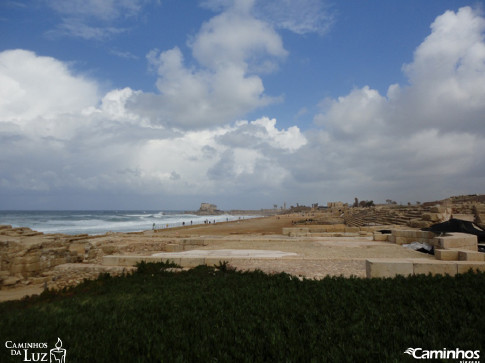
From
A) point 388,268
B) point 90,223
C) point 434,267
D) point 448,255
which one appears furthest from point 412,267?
point 90,223

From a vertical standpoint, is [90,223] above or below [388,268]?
below

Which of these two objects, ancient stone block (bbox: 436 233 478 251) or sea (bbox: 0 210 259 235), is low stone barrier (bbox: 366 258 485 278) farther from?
sea (bbox: 0 210 259 235)

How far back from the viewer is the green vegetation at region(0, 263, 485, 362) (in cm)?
339

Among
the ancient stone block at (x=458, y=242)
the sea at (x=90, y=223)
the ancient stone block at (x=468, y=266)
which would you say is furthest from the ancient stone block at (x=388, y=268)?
the sea at (x=90, y=223)

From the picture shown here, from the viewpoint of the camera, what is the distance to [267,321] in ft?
13.8

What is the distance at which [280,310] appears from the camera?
4.69m

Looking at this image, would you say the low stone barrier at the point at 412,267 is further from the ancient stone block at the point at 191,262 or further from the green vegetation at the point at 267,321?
the ancient stone block at the point at 191,262

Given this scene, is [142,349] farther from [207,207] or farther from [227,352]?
[207,207]

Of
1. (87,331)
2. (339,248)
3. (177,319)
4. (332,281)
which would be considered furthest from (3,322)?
(339,248)

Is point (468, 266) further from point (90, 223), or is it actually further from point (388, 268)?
point (90, 223)

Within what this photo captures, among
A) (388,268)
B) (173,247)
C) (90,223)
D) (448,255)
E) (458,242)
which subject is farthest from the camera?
(90,223)

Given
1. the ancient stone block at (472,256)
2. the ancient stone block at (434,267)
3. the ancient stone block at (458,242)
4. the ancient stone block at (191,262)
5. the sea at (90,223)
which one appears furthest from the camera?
the sea at (90,223)

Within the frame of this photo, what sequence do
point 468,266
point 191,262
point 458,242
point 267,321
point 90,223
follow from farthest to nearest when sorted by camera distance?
point 90,223, point 458,242, point 191,262, point 468,266, point 267,321

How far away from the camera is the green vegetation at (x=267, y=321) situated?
133 inches
